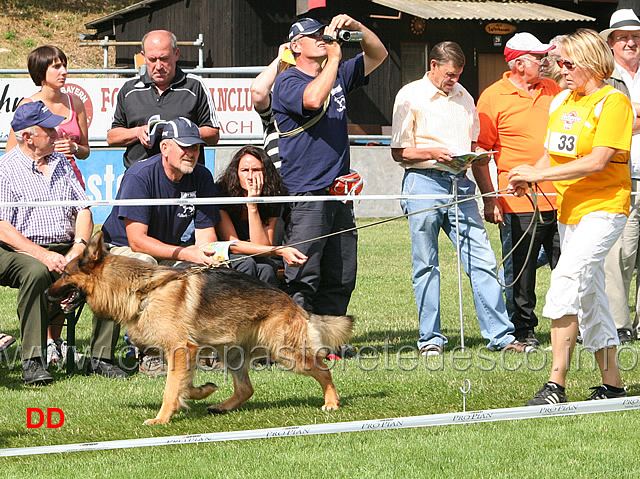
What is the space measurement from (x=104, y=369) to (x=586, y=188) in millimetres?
3508

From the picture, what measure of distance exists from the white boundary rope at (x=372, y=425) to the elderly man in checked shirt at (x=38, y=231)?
1.78 m

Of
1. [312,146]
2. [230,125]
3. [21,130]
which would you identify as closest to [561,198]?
[312,146]

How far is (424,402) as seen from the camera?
17.6 ft

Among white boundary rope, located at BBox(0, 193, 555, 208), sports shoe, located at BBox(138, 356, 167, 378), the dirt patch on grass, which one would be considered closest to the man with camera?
white boundary rope, located at BBox(0, 193, 555, 208)

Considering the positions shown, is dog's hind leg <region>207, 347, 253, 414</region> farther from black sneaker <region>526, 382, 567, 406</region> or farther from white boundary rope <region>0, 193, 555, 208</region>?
black sneaker <region>526, 382, 567, 406</region>

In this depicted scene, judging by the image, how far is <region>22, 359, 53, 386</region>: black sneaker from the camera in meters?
5.89

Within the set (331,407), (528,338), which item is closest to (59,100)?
(331,407)

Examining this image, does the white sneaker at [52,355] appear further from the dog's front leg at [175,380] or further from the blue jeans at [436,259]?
the blue jeans at [436,259]

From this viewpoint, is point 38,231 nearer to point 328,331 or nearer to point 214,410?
point 214,410

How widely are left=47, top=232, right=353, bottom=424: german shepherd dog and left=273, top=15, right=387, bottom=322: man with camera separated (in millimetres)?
1301

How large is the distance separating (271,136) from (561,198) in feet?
8.26

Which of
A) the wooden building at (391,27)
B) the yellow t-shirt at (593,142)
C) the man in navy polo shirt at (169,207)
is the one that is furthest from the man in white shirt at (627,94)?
the wooden building at (391,27)

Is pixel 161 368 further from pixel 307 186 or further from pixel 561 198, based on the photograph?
pixel 561 198

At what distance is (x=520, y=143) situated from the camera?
7332 millimetres
